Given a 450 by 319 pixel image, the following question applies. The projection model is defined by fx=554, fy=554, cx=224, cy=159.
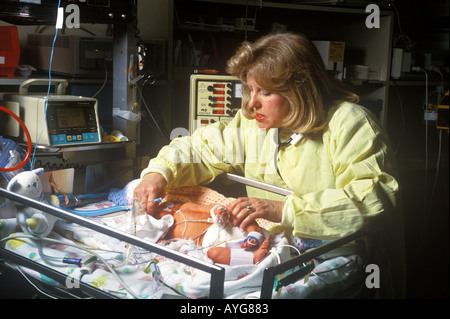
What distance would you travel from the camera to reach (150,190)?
1.66m

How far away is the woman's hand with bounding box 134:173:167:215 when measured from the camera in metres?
1.63

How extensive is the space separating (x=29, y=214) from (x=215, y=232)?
53cm

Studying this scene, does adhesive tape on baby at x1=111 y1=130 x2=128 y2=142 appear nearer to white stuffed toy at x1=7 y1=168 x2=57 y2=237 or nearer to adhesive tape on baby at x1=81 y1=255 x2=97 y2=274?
white stuffed toy at x1=7 y1=168 x2=57 y2=237

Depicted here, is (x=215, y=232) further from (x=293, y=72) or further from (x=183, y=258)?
(x=293, y=72)

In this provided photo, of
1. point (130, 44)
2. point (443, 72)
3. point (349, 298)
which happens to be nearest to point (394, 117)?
point (443, 72)

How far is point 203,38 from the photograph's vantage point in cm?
274

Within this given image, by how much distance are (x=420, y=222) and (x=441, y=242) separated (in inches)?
8.5

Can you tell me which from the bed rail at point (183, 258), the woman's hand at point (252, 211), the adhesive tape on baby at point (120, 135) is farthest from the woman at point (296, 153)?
the bed rail at point (183, 258)

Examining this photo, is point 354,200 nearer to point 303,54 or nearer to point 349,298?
point 349,298

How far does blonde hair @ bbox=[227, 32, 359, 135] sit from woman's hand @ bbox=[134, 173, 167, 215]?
0.41 meters

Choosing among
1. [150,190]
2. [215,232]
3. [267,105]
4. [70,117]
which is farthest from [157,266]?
[70,117]

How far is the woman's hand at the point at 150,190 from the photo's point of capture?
1629 millimetres

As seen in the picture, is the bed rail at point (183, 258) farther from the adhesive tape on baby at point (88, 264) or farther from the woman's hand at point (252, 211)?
the woman's hand at point (252, 211)

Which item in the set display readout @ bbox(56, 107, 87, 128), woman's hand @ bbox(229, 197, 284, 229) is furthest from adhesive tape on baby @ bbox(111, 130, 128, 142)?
woman's hand @ bbox(229, 197, 284, 229)
